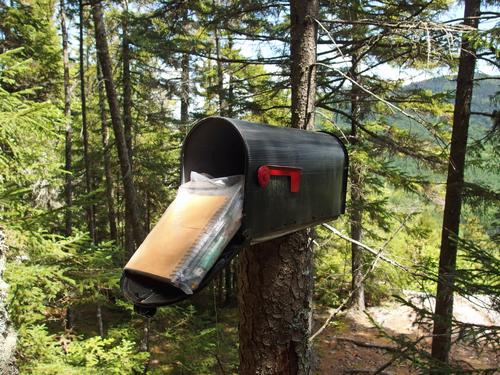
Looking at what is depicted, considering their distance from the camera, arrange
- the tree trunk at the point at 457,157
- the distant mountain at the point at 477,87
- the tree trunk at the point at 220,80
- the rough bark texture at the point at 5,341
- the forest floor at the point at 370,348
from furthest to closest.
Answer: the forest floor at the point at 370,348
the tree trunk at the point at 220,80
the tree trunk at the point at 457,157
the distant mountain at the point at 477,87
the rough bark texture at the point at 5,341

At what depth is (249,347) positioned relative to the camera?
2098 millimetres

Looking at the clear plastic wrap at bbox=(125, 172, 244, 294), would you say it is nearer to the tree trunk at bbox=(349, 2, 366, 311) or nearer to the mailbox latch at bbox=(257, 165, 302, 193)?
the mailbox latch at bbox=(257, 165, 302, 193)

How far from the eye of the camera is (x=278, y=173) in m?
1.60

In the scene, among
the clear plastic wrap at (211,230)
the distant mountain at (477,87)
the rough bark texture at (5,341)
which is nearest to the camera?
the clear plastic wrap at (211,230)

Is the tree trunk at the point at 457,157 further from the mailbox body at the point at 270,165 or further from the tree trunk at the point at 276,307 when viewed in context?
the mailbox body at the point at 270,165

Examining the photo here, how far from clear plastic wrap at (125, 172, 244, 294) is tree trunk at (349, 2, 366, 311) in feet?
3.98

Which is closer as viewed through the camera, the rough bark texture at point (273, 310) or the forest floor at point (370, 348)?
the rough bark texture at point (273, 310)

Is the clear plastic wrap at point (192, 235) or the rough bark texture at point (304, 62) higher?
the rough bark texture at point (304, 62)

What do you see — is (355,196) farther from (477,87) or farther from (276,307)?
(276,307)

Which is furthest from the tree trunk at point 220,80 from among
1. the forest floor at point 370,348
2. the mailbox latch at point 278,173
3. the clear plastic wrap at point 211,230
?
the forest floor at point 370,348

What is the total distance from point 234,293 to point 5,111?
35.7 ft

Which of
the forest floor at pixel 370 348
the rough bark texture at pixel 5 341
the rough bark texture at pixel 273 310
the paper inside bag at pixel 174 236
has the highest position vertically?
the paper inside bag at pixel 174 236

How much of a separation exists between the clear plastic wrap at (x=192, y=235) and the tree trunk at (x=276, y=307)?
0.69 metres

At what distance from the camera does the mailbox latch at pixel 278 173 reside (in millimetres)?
1494
